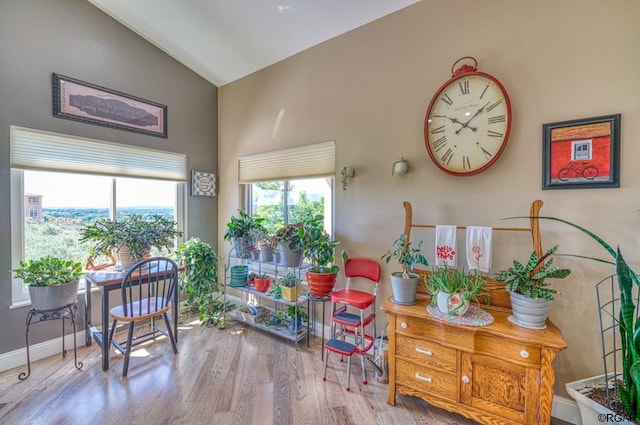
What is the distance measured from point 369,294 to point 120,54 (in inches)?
142

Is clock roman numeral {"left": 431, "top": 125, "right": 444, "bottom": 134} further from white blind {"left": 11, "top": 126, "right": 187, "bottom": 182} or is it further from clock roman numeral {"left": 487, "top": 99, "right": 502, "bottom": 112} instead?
white blind {"left": 11, "top": 126, "right": 187, "bottom": 182}

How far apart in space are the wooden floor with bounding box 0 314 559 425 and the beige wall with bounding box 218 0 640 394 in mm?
919

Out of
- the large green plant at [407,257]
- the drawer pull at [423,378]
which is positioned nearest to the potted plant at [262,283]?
the large green plant at [407,257]

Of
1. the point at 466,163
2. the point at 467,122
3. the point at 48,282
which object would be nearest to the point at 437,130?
the point at 467,122

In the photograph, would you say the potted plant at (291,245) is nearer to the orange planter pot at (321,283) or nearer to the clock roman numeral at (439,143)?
the orange planter pot at (321,283)

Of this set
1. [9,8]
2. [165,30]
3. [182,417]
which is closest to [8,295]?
[182,417]

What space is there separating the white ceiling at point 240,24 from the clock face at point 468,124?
0.92 meters

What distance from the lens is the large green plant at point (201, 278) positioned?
127 inches

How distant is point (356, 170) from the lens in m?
2.74

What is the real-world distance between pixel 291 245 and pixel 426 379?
153 cm

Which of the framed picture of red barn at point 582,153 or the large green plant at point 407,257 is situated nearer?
the framed picture of red barn at point 582,153

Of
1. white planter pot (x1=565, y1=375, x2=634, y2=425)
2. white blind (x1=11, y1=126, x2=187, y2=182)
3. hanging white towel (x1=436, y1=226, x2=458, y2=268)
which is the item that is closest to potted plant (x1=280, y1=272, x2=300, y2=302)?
hanging white towel (x1=436, y1=226, x2=458, y2=268)

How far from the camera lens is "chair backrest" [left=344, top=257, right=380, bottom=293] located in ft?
8.45

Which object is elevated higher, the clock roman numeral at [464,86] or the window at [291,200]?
the clock roman numeral at [464,86]
